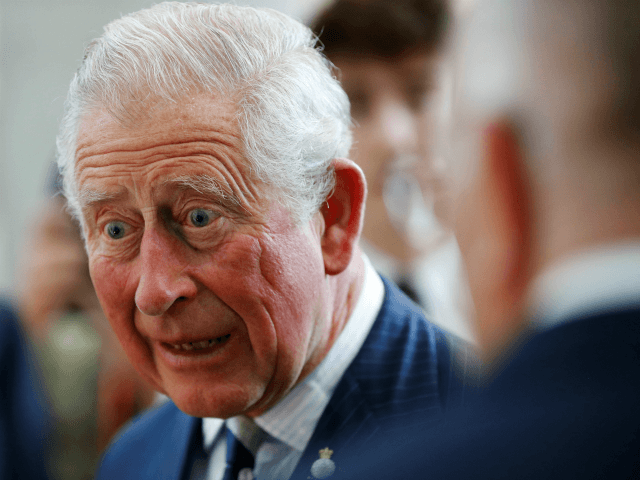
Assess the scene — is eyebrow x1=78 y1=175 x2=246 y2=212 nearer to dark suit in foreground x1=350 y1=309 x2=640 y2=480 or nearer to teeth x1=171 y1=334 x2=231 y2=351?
teeth x1=171 y1=334 x2=231 y2=351

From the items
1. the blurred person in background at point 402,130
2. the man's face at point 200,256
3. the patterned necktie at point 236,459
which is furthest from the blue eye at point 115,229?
the blurred person in background at point 402,130

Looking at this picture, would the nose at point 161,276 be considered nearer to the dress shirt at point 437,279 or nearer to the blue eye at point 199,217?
the blue eye at point 199,217

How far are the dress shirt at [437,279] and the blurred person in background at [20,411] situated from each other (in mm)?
1692

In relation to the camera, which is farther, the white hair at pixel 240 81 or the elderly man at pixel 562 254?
the white hair at pixel 240 81

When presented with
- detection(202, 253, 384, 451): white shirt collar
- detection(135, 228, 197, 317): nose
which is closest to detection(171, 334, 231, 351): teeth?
detection(135, 228, 197, 317): nose

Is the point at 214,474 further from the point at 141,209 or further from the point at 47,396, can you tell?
the point at 47,396

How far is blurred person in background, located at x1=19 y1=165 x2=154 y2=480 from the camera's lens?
2641 mm

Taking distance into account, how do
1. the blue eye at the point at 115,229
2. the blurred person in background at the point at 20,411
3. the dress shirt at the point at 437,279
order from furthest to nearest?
the blurred person in background at the point at 20,411 < the dress shirt at the point at 437,279 < the blue eye at the point at 115,229

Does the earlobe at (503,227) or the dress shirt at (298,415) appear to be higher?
the earlobe at (503,227)

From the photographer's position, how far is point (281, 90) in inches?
50.1

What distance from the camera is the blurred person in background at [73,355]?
Result: 2641mm

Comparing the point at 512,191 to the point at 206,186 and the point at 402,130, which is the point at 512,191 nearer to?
the point at 206,186

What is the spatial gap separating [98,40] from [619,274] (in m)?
1.18

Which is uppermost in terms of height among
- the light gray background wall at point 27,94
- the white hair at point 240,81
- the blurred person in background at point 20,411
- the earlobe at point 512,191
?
the light gray background wall at point 27,94
